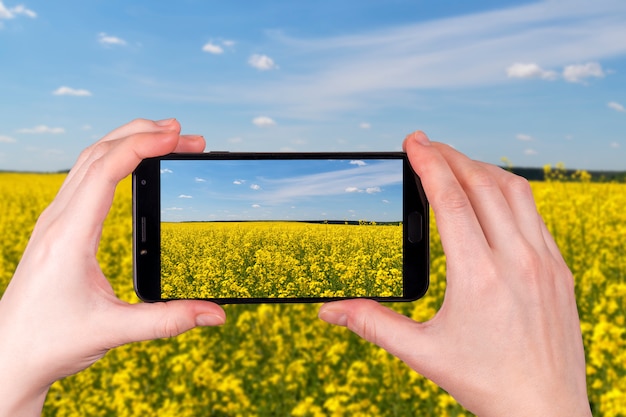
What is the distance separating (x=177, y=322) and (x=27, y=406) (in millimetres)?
382

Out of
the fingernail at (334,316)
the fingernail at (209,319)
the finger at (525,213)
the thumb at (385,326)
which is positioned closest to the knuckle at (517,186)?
the finger at (525,213)

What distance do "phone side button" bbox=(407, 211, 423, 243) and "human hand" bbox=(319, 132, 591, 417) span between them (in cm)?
26

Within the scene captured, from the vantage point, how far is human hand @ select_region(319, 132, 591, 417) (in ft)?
4.22

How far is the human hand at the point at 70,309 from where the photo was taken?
4.60 feet

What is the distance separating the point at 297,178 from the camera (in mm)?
1641

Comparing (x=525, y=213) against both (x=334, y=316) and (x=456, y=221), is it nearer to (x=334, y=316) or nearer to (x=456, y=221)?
(x=456, y=221)

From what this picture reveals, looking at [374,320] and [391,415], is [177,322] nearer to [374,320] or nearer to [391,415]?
[374,320]

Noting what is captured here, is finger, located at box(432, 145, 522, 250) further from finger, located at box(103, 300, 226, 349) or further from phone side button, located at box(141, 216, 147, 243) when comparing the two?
phone side button, located at box(141, 216, 147, 243)

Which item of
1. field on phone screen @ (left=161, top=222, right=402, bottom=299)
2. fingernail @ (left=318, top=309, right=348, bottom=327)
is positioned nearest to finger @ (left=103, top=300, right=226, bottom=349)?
field on phone screen @ (left=161, top=222, right=402, bottom=299)

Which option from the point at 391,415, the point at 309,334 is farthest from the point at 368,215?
the point at 309,334

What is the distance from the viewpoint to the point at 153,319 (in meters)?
1.43

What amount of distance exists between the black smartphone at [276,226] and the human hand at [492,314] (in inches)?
9.2

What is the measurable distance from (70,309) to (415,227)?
85 centimetres

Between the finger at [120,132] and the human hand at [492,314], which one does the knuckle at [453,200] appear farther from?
the finger at [120,132]
